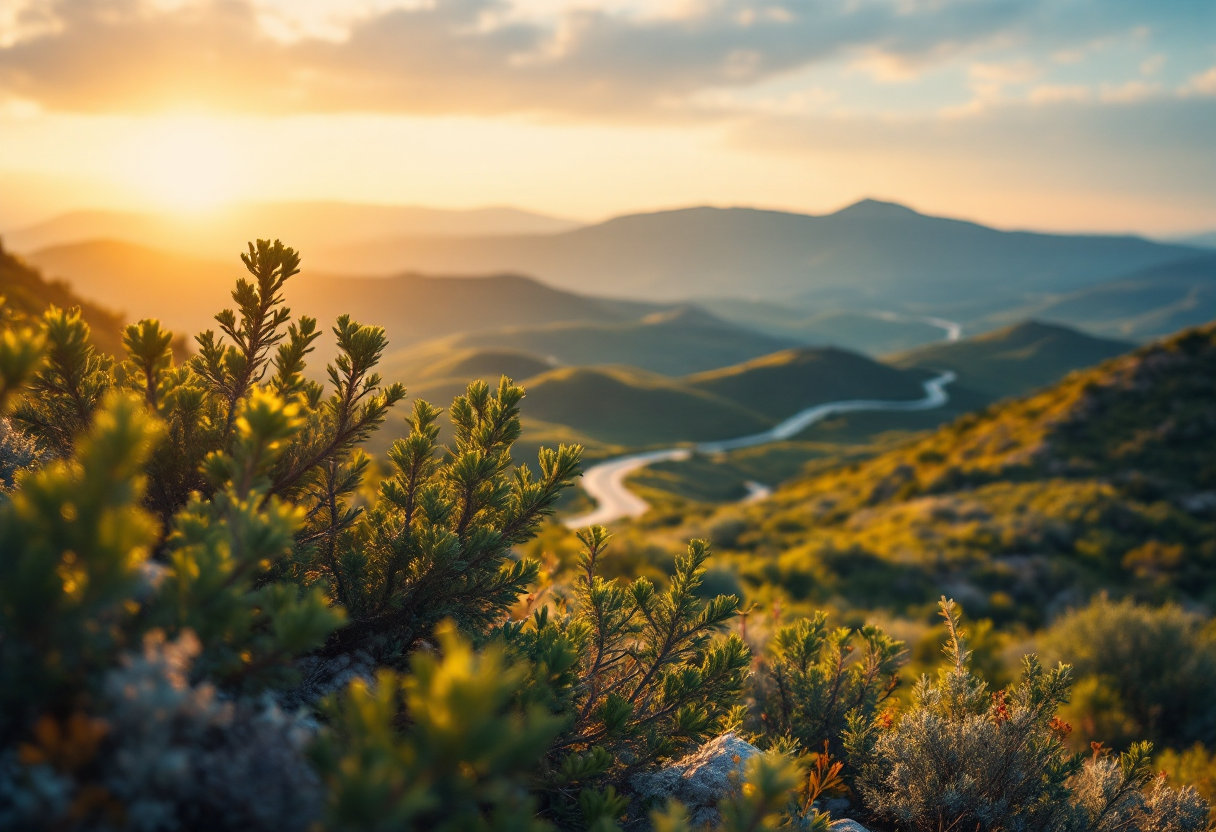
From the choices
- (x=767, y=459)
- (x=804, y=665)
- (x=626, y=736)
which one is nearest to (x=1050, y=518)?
(x=804, y=665)

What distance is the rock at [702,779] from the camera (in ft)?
9.06

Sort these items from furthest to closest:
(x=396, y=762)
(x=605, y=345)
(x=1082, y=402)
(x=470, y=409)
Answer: (x=605, y=345) → (x=1082, y=402) → (x=470, y=409) → (x=396, y=762)

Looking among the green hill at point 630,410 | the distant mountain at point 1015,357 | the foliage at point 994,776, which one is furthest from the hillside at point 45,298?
the distant mountain at point 1015,357

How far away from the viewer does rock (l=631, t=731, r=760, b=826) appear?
2762mm

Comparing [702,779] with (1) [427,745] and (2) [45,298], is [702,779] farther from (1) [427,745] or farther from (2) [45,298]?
(2) [45,298]

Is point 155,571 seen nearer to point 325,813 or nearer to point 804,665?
point 325,813

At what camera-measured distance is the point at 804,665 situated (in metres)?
3.98

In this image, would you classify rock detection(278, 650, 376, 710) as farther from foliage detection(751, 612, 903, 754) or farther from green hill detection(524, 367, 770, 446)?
green hill detection(524, 367, 770, 446)

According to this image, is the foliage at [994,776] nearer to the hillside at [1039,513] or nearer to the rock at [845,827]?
the rock at [845,827]

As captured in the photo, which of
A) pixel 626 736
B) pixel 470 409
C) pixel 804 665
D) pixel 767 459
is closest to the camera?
pixel 626 736

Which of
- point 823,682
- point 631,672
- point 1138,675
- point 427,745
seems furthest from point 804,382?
point 427,745

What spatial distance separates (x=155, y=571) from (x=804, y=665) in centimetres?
339

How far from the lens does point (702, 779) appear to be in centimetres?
286

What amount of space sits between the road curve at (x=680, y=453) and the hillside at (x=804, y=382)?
2.95 metres
